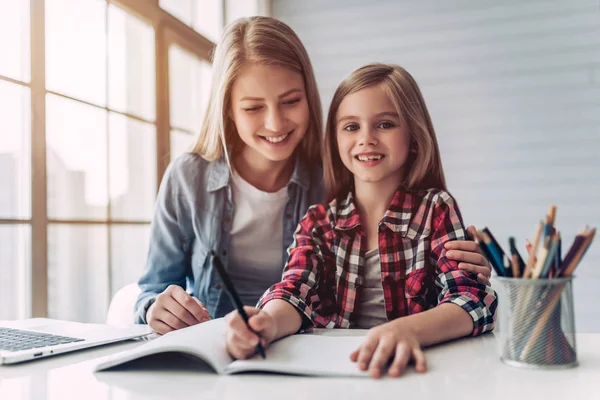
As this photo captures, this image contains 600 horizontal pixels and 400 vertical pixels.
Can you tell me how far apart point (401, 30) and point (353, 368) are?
333cm

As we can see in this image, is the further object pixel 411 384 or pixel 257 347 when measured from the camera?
pixel 257 347

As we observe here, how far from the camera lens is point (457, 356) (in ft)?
2.78

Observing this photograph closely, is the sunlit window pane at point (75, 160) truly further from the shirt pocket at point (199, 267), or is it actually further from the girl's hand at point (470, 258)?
the girl's hand at point (470, 258)

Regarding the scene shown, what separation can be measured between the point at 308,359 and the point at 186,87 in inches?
96.7

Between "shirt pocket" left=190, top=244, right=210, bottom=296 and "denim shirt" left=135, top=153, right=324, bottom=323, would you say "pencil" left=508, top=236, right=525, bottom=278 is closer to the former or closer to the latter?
"denim shirt" left=135, top=153, right=324, bottom=323

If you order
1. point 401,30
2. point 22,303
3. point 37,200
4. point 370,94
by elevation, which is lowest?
point 22,303

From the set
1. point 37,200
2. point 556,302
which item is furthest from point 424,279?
point 37,200

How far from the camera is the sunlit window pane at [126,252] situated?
2.45 metres

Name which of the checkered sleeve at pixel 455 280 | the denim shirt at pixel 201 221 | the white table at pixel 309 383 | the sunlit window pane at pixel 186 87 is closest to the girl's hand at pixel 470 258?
the checkered sleeve at pixel 455 280

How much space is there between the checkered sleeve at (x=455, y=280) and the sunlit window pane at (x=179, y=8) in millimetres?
1977

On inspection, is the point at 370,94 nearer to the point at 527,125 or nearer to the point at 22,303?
the point at 22,303

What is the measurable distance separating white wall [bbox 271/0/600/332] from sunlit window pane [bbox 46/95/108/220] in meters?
2.03

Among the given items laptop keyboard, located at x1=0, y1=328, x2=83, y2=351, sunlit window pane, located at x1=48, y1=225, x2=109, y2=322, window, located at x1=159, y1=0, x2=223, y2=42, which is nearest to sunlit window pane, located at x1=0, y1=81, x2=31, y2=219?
sunlit window pane, located at x1=48, y1=225, x2=109, y2=322

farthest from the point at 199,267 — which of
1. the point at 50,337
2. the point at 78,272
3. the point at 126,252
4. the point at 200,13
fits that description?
the point at 200,13
